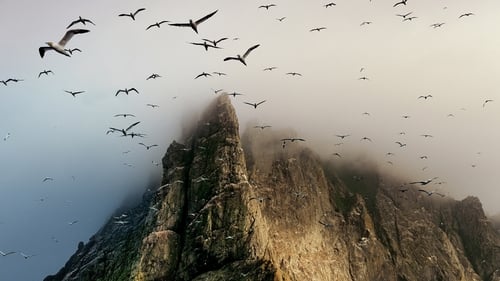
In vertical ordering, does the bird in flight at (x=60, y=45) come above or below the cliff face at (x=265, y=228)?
above

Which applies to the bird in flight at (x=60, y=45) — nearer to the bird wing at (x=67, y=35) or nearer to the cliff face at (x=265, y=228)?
the bird wing at (x=67, y=35)

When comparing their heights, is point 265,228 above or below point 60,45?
below

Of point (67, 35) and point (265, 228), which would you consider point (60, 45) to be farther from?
point (265, 228)

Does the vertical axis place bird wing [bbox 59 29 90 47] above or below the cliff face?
above

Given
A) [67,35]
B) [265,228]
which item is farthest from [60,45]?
[265,228]

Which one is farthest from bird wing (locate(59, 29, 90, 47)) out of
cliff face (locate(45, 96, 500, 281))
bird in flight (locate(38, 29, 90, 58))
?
cliff face (locate(45, 96, 500, 281))

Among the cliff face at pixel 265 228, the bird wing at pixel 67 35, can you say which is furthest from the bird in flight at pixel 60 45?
the cliff face at pixel 265 228

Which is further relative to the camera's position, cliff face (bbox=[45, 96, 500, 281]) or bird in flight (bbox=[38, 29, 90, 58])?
cliff face (bbox=[45, 96, 500, 281])

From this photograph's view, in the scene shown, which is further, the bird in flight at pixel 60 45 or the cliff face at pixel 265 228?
the cliff face at pixel 265 228

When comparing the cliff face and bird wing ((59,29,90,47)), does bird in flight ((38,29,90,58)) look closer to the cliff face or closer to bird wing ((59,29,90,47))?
bird wing ((59,29,90,47))
